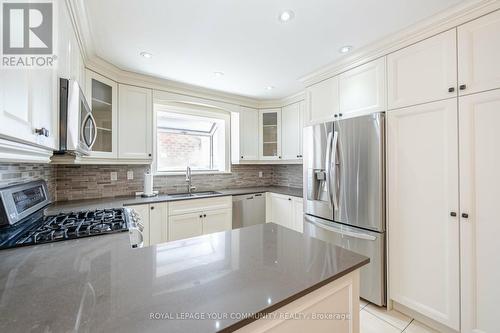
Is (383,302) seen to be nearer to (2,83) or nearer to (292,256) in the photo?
(292,256)

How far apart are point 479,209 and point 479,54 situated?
1.04 meters

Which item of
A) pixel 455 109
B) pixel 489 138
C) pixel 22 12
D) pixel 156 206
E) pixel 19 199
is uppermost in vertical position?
pixel 22 12

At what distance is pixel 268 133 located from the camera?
3809 millimetres

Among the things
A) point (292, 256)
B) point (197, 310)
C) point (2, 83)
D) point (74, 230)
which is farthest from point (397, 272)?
point (2, 83)

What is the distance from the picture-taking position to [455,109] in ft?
5.12

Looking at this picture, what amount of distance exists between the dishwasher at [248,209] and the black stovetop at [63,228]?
167cm

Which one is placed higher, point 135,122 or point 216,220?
point 135,122

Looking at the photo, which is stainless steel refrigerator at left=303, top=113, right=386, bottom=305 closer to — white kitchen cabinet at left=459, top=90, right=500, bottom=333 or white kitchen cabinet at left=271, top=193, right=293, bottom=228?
white kitchen cabinet at left=459, top=90, right=500, bottom=333

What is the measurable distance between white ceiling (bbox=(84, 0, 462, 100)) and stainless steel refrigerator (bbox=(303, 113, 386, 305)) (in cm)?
73

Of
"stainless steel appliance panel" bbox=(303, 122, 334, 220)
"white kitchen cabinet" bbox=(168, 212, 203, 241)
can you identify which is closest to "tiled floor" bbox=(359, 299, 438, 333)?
"stainless steel appliance panel" bbox=(303, 122, 334, 220)

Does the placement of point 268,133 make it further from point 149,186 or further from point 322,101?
point 149,186

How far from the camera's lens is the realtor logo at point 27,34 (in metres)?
0.77

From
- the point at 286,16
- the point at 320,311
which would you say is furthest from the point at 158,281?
the point at 286,16

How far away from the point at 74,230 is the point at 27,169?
2.83ft
